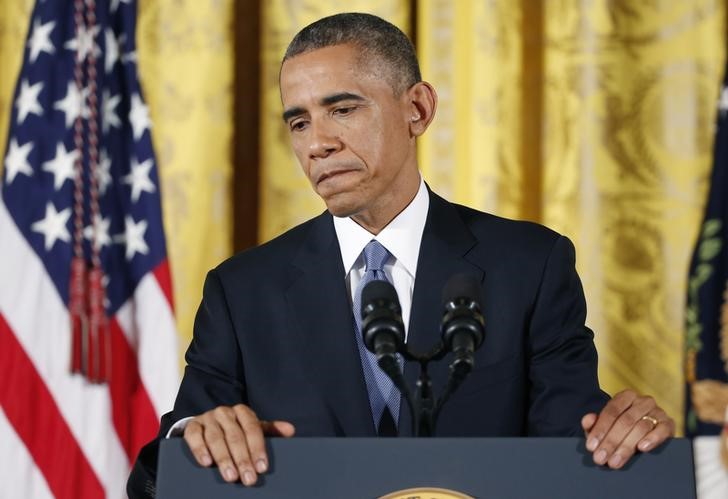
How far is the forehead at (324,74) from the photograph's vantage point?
6.54 feet

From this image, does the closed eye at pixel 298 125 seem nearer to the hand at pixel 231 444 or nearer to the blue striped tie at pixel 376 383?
the blue striped tie at pixel 376 383

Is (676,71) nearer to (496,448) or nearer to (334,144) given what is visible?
(334,144)

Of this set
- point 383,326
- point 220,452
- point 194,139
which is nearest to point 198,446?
point 220,452

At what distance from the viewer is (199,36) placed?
3.60m

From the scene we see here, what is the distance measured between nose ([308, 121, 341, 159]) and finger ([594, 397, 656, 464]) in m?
0.70

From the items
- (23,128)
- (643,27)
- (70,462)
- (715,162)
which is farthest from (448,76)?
(70,462)

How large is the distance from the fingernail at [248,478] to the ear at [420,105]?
929 mm

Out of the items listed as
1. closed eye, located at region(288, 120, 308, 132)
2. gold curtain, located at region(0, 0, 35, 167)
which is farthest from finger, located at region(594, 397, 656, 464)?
gold curtain, located at region(0, 0, 35, 167)

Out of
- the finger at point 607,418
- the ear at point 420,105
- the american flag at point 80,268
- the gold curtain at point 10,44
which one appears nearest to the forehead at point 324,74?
the ear at point 420,105

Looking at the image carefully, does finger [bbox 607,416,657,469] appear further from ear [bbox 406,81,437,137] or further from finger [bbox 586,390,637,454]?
ear [bbox 406,81,437,137]

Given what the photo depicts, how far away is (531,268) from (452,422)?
323mm

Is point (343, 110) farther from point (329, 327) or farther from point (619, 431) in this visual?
point (619, 431)

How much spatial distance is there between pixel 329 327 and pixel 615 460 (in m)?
0.67

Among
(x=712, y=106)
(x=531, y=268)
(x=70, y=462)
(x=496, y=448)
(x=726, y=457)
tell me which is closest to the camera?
(x=496, y=448)
